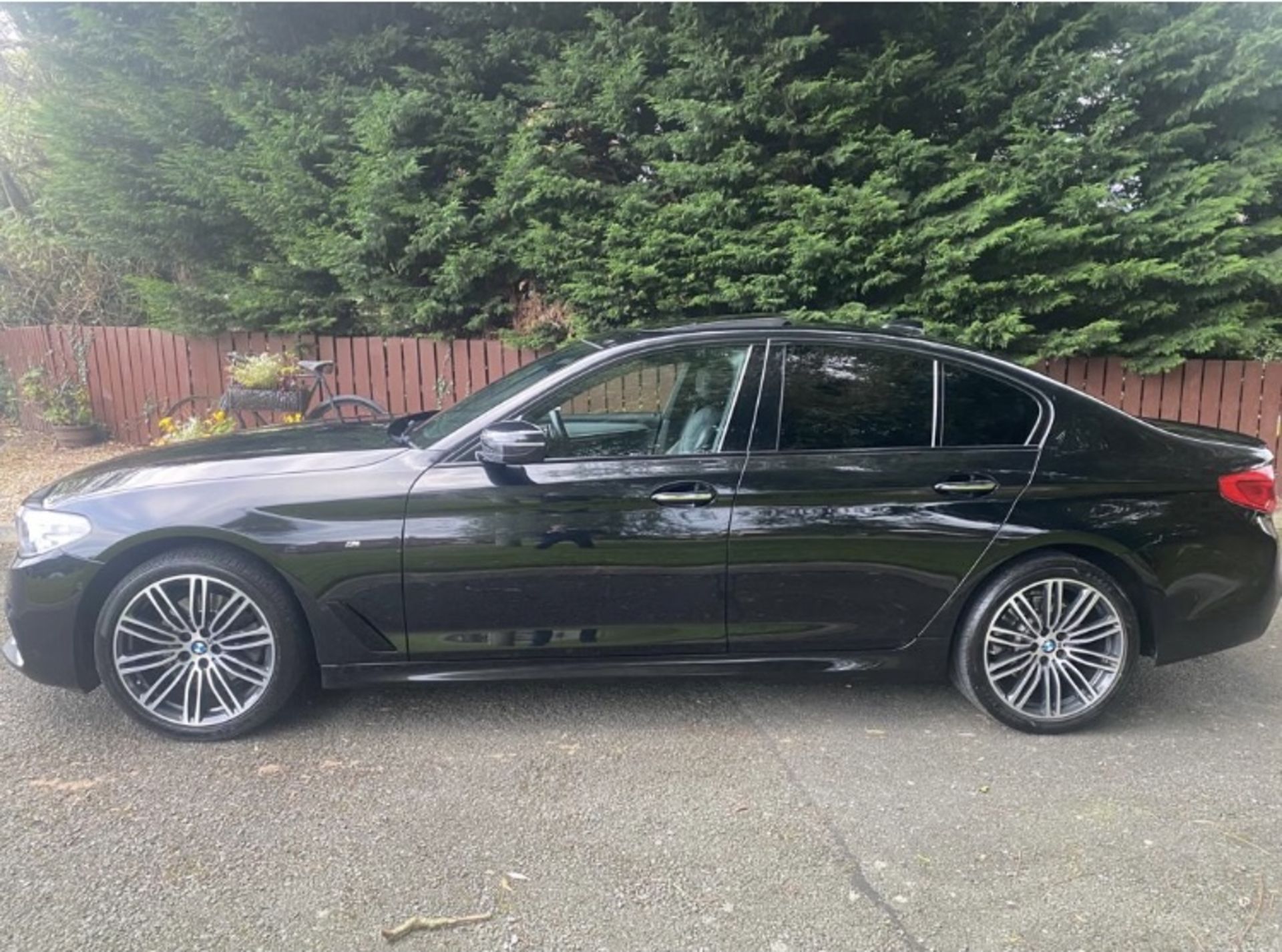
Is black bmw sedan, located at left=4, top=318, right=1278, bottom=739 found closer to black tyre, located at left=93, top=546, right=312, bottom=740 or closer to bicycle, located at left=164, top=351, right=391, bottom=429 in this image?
black tyre, located at left=93, top=546, right=312, bottom=740

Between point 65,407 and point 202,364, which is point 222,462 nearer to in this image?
point 202,364

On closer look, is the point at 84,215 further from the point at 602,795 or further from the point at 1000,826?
the point at 1000,826

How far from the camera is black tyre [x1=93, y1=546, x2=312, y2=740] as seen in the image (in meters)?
3.28

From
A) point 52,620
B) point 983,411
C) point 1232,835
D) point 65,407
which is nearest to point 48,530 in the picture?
point 52,620

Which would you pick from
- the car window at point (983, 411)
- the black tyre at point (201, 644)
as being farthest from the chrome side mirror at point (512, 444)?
the car window at point (983, 411)

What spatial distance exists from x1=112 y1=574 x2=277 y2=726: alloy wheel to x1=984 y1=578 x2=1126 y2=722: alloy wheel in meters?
2.79

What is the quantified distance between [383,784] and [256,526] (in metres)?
1.03

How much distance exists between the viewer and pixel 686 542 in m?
3.36

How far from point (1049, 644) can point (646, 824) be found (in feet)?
5.83

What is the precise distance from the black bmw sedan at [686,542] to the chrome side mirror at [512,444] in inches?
0.5

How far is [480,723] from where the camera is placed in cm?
353

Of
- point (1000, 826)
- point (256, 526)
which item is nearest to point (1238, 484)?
point (1000, 826)

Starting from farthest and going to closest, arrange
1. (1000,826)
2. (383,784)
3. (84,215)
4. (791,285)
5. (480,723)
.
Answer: (84,215) < (791,285) < (480,723) < (383,784) < (1000,826)

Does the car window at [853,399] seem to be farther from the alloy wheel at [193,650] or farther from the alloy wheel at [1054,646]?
the alloy wheel at [193,650]
